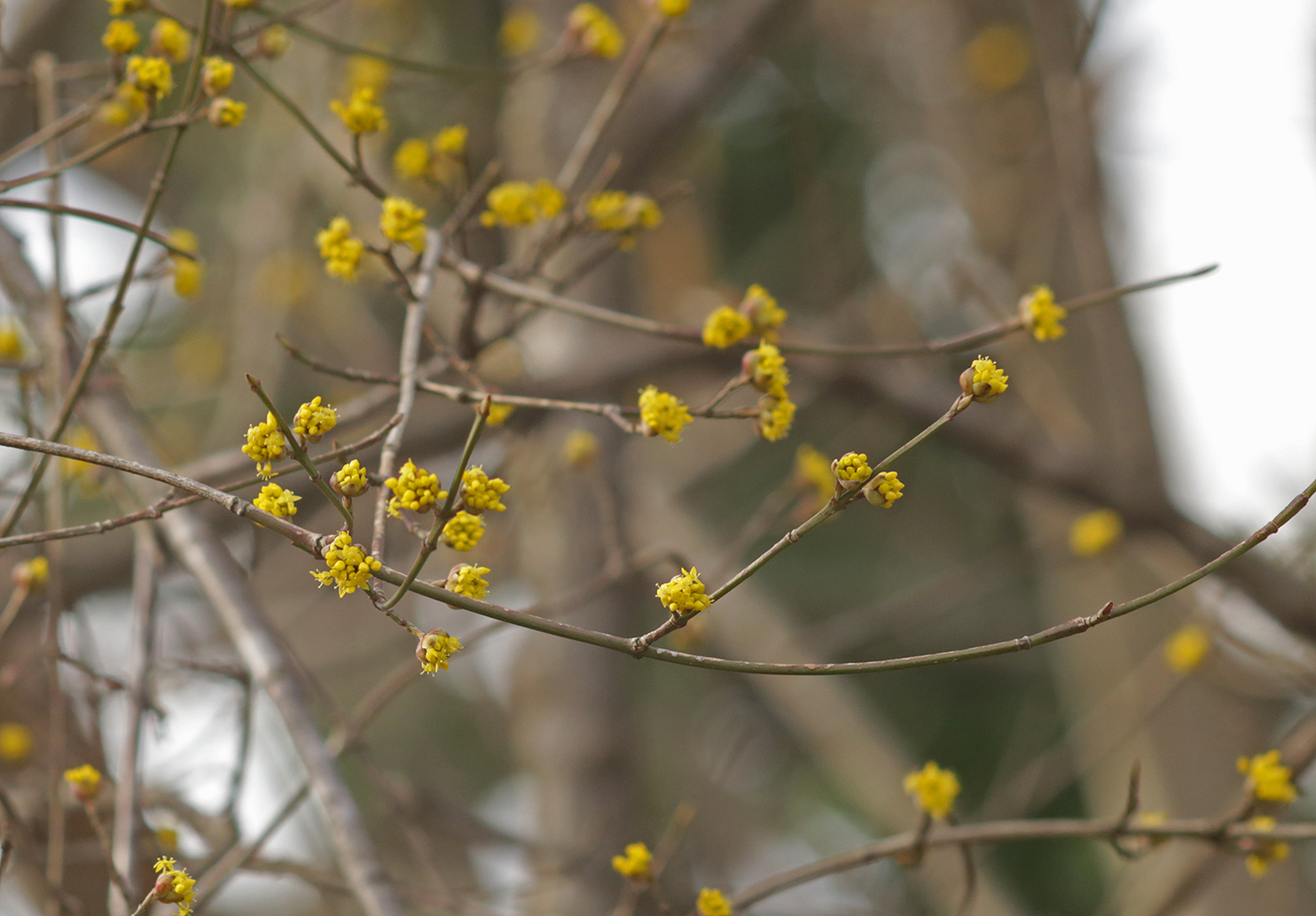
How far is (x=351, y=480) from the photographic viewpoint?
78 cm

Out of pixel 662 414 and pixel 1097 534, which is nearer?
pixel 662 414

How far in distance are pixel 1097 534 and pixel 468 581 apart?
75.9 inches

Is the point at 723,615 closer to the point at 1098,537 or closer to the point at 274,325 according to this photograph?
the point at 1098,537

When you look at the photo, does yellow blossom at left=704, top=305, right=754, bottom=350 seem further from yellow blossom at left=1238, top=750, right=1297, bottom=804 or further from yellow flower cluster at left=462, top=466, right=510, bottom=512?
yellow blossom at left=1238, top=750, right=1297, bottom=804

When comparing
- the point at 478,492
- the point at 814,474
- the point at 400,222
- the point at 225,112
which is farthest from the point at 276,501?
the point at 814,474

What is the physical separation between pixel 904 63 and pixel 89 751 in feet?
13.9

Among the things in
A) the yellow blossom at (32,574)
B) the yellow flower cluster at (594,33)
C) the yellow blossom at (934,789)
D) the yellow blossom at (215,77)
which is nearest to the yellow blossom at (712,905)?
the yellow blossom at (934,789)

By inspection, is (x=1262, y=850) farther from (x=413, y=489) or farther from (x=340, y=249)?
(x=340, y=249)

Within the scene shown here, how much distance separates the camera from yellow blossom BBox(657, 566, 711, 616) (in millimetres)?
779

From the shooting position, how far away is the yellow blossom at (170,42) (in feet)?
4.00

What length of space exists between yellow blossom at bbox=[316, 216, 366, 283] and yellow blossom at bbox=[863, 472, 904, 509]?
25.8 inches

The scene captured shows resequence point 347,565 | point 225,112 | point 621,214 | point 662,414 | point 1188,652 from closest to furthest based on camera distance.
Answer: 1. point 347,565
2. point 662,414
3. point 225,112
4. point 621,214
5. point 1188,652

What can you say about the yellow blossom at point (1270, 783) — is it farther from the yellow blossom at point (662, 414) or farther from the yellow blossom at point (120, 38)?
the yellow blossom at point (120, 38)

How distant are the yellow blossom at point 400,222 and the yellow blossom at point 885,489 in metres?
0.61
